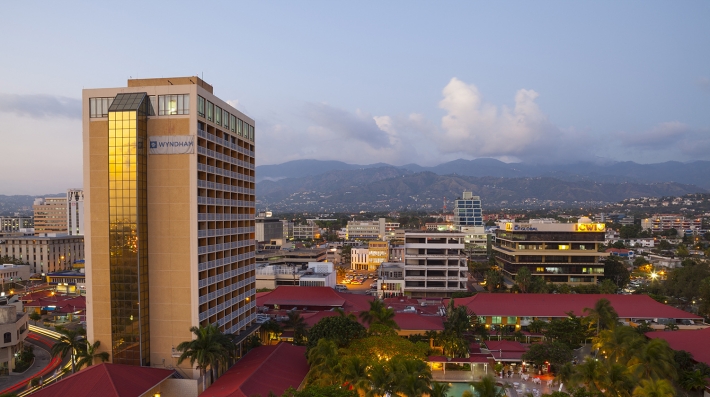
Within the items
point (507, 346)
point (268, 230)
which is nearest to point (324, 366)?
point (507, 346)

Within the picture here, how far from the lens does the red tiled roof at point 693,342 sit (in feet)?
110

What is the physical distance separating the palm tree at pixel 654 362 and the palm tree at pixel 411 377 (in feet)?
39.3

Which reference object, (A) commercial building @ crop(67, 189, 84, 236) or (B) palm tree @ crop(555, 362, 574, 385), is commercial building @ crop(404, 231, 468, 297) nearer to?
(B) palm tree @ crop(555, 362, 574, 385)

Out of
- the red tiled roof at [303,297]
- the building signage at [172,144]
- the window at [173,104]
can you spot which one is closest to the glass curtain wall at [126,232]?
the building signage at [172,144]

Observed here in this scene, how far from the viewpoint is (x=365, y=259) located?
11181 cm

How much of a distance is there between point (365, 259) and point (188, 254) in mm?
81312

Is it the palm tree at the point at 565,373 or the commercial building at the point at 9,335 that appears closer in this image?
the palm tree at the point at 565,373

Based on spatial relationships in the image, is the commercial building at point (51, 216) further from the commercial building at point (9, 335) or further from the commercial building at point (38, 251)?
the commercial building at point (9, 335)

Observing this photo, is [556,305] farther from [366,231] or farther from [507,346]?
[366,231]

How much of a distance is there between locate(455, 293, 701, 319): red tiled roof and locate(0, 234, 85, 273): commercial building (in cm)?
8995

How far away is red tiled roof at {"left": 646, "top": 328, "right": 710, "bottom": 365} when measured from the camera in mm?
33500

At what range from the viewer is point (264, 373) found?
102 ft

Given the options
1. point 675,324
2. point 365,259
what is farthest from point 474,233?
point 675,324

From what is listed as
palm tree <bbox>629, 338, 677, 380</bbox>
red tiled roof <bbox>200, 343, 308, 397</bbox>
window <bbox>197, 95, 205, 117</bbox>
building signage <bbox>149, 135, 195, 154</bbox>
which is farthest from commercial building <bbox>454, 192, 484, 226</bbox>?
building signage <bbox>149, 135, 195, 154</bbox>
